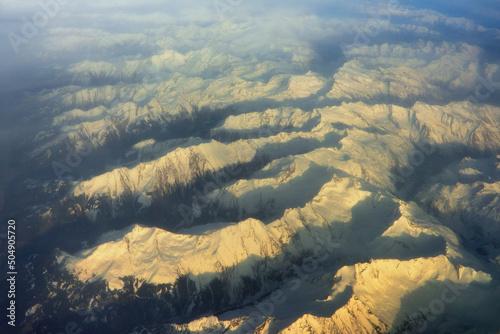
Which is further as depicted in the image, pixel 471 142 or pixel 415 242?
pixel 471 142

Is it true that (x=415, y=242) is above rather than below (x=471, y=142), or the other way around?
above

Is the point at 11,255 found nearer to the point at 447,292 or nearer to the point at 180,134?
the point at 180,134

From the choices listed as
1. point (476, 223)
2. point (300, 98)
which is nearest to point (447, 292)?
point (476, 223)

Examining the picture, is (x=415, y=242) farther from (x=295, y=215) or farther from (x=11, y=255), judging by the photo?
(x=11, y=255)

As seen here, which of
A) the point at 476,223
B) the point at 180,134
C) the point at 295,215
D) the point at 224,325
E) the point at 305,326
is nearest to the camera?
the point at 305,326

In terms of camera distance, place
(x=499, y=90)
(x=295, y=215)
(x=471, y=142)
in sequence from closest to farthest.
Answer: (x=295, y=215), (x=471, y=142), (x=499, y=90)

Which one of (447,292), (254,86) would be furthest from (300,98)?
(447,292)

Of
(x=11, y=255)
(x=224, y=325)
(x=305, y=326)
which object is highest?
(x=305, y=326)

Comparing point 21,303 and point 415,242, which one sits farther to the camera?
point 21,303

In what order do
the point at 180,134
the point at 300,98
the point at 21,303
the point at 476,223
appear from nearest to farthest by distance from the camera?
the point at 21,303 → the point at 476,223 → the point at 180,134 → the point at 300,98
